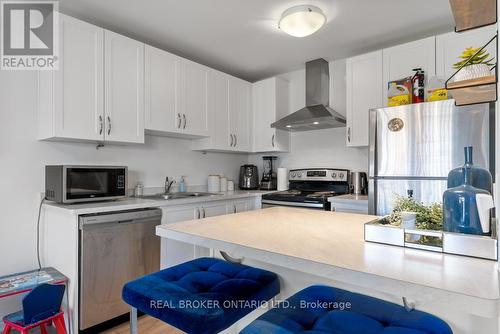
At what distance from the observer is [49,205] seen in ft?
7.02

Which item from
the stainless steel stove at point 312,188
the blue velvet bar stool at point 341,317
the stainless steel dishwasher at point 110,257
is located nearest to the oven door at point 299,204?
the stainless steel stove at point 312,188

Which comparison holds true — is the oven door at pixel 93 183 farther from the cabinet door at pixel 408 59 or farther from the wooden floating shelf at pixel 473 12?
the cabinet door at pixel 408 59

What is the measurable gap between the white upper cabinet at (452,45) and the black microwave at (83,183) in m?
2.78

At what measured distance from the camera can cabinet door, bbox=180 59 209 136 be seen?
2.91 meters

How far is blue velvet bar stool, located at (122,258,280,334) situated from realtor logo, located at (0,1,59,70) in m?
1.83

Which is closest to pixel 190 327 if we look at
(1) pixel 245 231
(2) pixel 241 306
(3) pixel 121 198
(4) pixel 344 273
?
(2) pixel 241 306

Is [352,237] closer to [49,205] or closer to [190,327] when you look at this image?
[190,327]

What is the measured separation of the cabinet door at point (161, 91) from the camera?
2.60 meters

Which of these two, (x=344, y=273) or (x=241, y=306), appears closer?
(x=344, y=273)

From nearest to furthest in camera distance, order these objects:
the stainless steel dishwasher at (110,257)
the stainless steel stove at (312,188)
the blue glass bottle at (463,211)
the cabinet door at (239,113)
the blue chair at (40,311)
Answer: the blue glass bottle at (463,211) → the blue chair at (40,311) → the stainless steel dishwasher at (110,257) → the stainless steel stove at (312,188) → the cabinet door at (239,113)

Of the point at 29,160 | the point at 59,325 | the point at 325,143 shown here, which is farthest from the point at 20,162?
the point at 325,143

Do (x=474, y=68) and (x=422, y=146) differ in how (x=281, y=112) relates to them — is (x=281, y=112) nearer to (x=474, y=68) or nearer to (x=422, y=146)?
(x=422, y=146)

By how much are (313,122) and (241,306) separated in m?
2.43

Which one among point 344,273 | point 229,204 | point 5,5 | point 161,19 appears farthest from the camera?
point 229,204
